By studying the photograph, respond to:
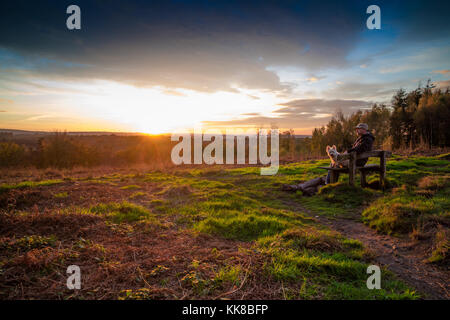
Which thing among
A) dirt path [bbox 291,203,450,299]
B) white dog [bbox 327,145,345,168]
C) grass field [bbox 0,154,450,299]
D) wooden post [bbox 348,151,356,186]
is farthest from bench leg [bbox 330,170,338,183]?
dirt path [bbox 291,203,450,299]

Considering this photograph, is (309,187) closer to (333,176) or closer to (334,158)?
(333,176)

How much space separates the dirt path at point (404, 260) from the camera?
289cm

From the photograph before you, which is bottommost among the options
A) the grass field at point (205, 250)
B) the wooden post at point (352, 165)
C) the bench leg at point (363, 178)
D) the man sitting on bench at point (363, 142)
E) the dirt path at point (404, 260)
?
the dirt path at point (404, 260)

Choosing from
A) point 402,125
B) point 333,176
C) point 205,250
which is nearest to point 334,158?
point 333,176

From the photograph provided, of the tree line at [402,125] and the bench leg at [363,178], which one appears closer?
the bench leg at [363,178]

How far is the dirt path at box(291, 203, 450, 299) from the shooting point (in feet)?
9.48

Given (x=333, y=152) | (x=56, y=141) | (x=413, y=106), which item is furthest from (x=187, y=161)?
(x=413, y=106)

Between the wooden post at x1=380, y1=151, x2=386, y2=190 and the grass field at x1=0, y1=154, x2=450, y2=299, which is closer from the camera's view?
the grass field at x1=0, y1=154, x2=450, y2=299

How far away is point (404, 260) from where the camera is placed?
3633 mm

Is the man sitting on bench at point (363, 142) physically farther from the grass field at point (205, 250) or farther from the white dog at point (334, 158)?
the grass field at point (205, 250)

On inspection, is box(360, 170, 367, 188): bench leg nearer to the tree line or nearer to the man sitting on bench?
the man sitting on bench

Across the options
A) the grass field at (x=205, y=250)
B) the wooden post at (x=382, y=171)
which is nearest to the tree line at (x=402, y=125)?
the wooden post at (x=382, y=171)

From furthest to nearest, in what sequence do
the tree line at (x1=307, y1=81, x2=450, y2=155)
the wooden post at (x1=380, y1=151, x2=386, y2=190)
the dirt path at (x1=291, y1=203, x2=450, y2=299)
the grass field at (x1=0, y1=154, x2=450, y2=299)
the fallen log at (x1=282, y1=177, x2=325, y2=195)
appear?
1. the tree line at (x1=307, y1=81, x2=450, y2=155)
2. the fallen log at (x1=282, y1=177, x2=325, y2=195)
3. the wooden post at (x1=380, y1=151, x2=386, y2=190)
4. the dirt path at (x1=291, y1=203, x2=450, y2=299)
5. the grass field at (x1=0, y1=154, x2=450, y2=299)

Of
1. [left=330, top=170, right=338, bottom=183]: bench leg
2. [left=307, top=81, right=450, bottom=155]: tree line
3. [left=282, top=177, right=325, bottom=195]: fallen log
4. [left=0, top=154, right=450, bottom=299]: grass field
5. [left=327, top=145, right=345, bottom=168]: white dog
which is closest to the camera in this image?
[left=0, top=154, right=450, bottom=299]: grass field
